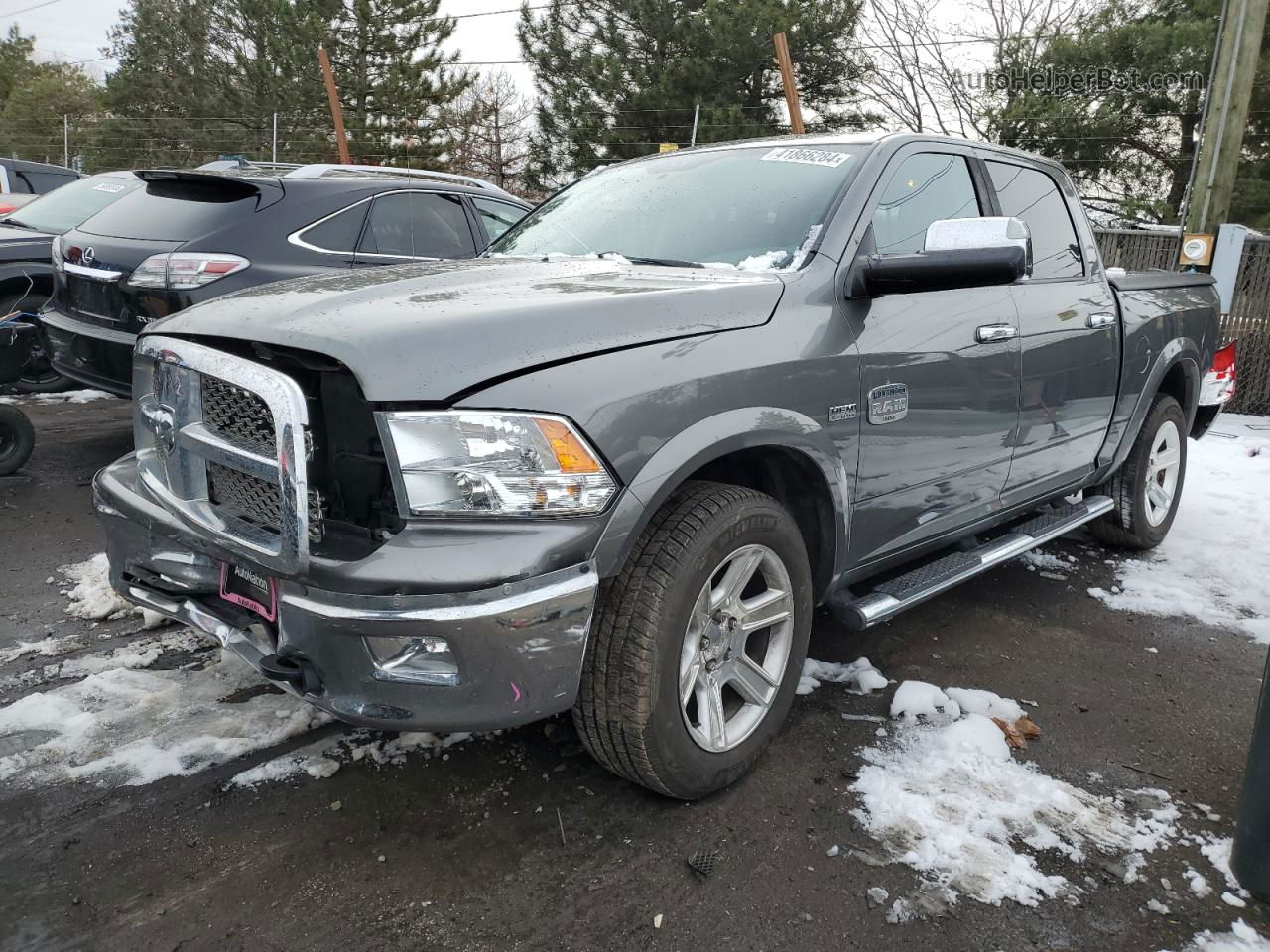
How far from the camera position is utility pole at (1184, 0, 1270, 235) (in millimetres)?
9180

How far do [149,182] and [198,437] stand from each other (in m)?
3.92

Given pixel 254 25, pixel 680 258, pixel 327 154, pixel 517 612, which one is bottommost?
pixel 517 612

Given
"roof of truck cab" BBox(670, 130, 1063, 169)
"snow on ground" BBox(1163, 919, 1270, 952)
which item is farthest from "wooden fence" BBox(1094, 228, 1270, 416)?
"snow on ground" BBox(1163, 919, 1270, 952)

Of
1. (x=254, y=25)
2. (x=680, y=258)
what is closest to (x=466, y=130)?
(x=254, y=25)

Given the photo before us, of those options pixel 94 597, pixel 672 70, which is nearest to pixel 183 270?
pixel 94 597

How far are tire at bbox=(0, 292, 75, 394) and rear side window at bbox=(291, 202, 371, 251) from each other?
175 cm

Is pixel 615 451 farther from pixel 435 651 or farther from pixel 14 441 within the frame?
pixel 14 441

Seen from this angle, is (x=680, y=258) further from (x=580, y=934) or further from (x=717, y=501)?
(x=580, y=934)

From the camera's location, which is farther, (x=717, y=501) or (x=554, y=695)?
(x=717, y=501)

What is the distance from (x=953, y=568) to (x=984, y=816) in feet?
3.43

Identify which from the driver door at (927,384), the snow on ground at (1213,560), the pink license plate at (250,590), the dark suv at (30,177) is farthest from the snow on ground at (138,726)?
the dark suv at (30,177)

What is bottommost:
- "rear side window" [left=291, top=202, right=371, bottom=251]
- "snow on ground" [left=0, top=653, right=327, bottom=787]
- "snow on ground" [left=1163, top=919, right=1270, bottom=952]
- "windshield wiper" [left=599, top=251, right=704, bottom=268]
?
"snow on ground" [left=0, top=653, right=327, bottom=787]

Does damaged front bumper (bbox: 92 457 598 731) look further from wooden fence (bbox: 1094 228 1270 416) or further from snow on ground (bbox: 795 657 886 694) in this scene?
wooden fence (bbox: 1094 228 1270 416)

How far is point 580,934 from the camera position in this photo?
2.01m
